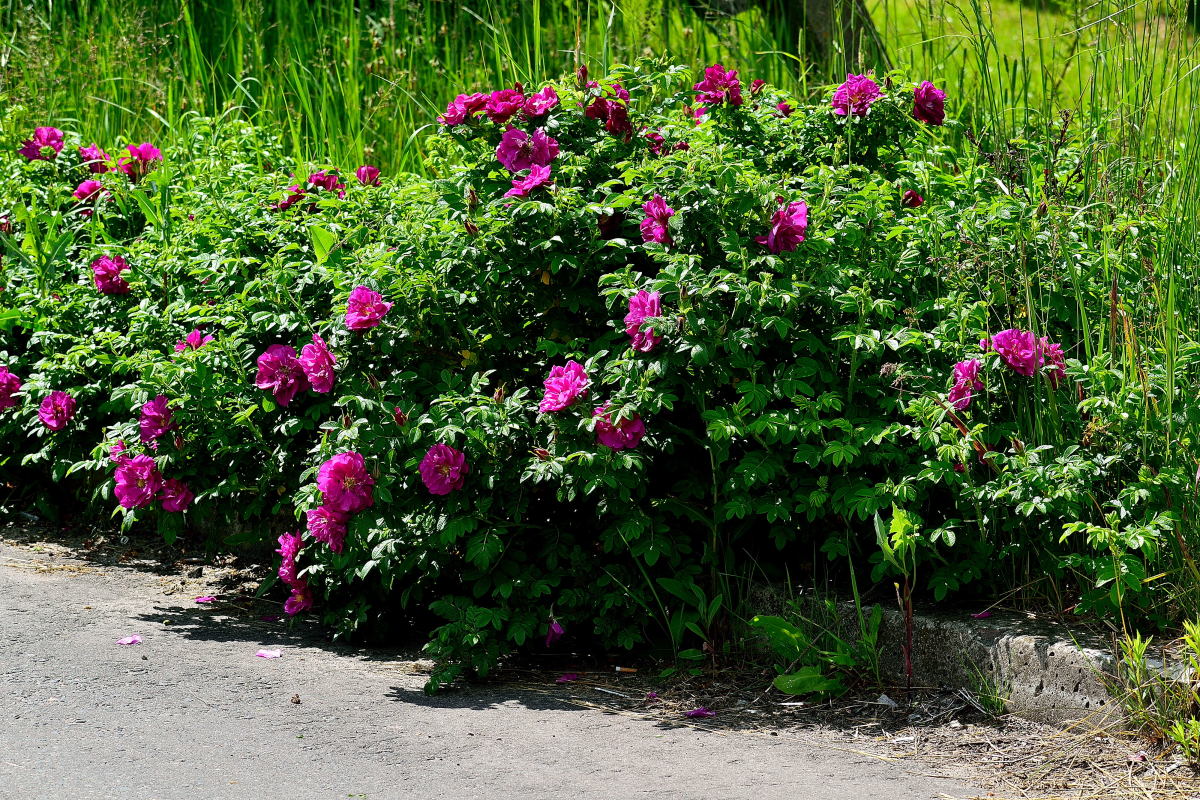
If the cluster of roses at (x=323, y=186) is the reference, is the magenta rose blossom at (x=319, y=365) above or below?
below

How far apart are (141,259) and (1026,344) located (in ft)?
9.69

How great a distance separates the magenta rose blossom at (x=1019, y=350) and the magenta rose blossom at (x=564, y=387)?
1.02m

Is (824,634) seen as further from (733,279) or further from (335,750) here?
(335,750)

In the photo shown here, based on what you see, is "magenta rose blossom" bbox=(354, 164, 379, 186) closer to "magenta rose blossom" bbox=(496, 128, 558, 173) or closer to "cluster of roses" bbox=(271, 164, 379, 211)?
"cluster of roses" bbox=(271, 164, 379, 211)

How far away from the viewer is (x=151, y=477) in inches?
154

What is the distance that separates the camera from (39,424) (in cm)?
457

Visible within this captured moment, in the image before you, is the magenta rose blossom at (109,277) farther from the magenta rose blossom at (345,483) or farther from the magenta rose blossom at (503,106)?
the magenta rose blossom at (503,106)

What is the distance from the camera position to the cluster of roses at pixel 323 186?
4.35m

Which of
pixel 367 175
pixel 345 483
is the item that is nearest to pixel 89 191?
pixel 367 175

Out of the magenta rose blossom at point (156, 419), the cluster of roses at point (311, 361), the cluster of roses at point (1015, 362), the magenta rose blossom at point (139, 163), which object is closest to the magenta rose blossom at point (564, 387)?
the cluster of roses at point (311, 361)

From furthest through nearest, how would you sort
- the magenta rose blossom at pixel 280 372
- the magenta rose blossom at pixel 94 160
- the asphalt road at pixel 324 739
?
the magenta rose blossom at pixel 94 160 < the magenta rose blossom at pixel 280 372 < the asphalt road at pixel 324 739

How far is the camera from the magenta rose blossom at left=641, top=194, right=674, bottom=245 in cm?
338

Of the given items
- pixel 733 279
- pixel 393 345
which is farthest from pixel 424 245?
pixel 733 279

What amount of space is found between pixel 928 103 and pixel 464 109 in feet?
4.42
